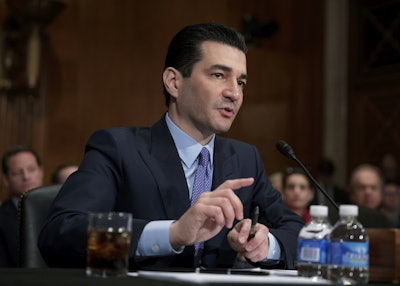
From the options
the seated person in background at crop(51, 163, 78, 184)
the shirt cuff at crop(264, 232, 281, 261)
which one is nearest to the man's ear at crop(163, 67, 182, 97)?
the shirt cuff at crop(264, 232, 281, 261)

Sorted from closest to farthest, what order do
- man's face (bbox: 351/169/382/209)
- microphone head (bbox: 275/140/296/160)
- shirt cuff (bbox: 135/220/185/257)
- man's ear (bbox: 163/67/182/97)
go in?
shirt cuff (bbox: 135/220/185/257), microphone head (bbox: 275/140/296/160), man's ear (bbox: 163/67/182/97), man's face (bbox: 351/169/382/209)

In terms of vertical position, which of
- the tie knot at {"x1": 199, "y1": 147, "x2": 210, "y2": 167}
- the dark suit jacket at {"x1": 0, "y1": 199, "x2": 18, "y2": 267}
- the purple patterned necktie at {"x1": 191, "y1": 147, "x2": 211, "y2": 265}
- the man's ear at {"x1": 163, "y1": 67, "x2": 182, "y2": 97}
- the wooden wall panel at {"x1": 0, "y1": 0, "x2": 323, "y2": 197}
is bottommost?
the dark suit jacket at {"x1": 0, "y1": 199, "x2": 18, "y2": 267}

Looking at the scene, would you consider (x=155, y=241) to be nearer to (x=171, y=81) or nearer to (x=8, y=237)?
(x=171, y=81)

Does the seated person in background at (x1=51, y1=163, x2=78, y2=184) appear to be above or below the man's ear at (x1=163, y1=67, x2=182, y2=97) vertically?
below

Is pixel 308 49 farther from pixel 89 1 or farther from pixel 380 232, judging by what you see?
pixel 380 232

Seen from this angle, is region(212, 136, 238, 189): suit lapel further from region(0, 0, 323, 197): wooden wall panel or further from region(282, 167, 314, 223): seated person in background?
region(0, 0, 323, 197): wooden wall panel

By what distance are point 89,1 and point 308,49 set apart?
262 centimetres

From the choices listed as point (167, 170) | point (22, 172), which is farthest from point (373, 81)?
point (167, 170)

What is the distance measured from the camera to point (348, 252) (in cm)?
163

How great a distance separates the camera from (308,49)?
28.0ft

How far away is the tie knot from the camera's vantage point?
2.45m

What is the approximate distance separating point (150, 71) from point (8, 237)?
4.11 meters

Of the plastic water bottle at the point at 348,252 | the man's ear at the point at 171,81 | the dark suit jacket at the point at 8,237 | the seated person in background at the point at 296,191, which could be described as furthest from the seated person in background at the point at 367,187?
the plastic water bottle at the point at 348,252

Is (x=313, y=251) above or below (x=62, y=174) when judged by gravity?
below
